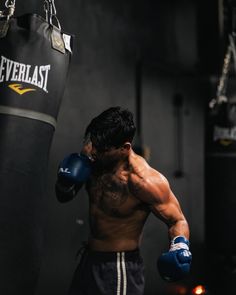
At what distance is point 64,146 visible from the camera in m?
3.45

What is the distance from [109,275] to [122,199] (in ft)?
1.23

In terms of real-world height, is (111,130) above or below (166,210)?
above

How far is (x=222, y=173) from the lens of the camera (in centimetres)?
429

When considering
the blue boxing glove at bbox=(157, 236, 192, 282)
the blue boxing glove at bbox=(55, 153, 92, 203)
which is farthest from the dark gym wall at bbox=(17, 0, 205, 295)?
the blue boxing glove at bbox=(157, 236, 192, 282)

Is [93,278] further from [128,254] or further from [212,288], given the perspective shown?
Answer: [212,288]

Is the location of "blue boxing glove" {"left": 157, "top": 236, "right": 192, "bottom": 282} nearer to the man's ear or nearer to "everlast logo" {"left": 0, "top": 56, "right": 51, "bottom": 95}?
the man's ear

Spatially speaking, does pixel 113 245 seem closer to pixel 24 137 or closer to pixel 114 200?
pixel 114 200

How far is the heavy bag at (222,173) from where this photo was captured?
13.7 ft

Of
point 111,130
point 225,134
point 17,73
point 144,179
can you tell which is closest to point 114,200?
point 144,179

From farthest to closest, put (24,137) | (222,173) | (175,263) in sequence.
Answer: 1. (222,173)
2. (175,263)
3. (24,137)

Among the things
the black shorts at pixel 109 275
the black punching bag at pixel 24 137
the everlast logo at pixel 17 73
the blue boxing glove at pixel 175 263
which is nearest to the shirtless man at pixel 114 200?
the black shorts at pixel 109 275

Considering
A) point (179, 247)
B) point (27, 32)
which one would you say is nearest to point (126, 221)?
point (179, 247)

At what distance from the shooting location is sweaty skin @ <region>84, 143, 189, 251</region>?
8.48 ft

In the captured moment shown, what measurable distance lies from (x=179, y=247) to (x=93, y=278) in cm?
49
